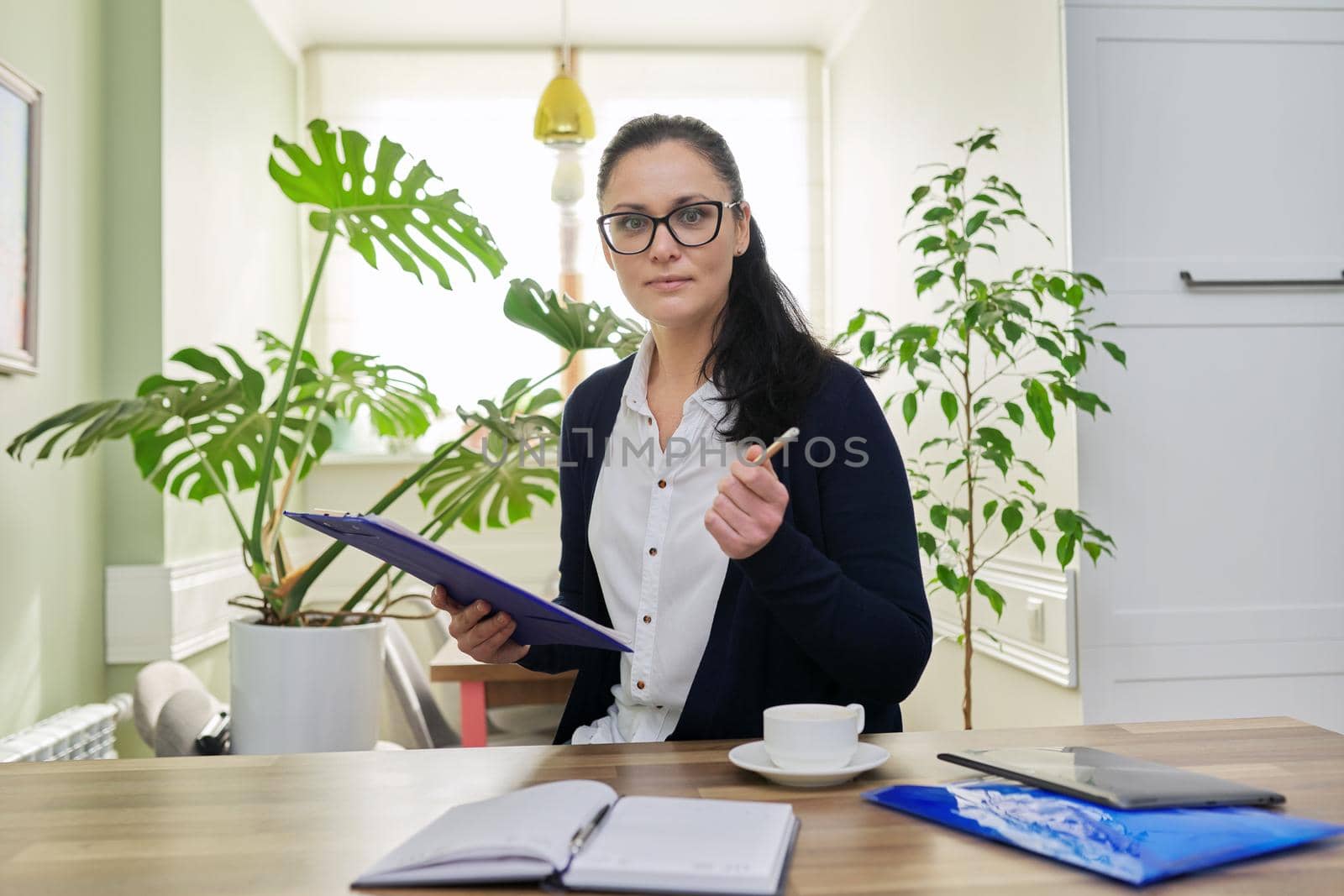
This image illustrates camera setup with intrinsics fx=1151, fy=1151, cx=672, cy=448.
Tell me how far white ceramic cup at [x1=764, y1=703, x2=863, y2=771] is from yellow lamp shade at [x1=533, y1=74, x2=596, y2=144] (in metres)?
2.78

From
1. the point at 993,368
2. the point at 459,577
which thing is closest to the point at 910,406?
the point at 993,368

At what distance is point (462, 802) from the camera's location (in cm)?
100

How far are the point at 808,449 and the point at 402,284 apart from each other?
12.3 feet

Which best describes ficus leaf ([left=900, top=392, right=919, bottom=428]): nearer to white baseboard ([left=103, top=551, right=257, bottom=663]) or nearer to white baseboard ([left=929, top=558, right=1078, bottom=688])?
white baseboard ([left=929, top=558, right=1078, bottom=688])

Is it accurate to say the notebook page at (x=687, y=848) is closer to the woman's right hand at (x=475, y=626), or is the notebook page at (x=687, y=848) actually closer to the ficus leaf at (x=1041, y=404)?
the woman's right hand at (x=475, y=626)

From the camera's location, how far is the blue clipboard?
1.05 m

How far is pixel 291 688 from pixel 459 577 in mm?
1035

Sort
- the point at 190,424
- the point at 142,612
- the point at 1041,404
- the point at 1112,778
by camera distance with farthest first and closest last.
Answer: the point at 142,612, the point at 1041,404, the point at 190,424, the point at 1112,778

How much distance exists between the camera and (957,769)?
107cm

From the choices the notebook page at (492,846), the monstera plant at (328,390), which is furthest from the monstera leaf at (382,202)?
the notebook page at (492,846)

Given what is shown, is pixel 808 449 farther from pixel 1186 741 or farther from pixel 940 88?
pixel 940 88

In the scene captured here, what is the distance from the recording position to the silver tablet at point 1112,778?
2.88 feet

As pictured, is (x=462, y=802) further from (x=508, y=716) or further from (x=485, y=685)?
(x=508, y=716)

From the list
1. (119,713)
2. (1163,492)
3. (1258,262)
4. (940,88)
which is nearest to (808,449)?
(1163,492)
